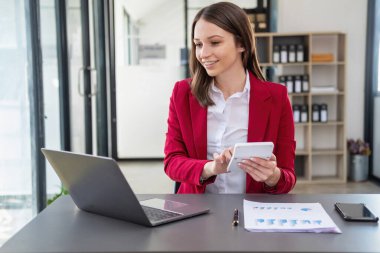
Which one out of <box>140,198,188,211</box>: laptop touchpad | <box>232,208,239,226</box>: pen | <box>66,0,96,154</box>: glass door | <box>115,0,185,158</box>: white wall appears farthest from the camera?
<box>115,0,185,158</box>: white wall

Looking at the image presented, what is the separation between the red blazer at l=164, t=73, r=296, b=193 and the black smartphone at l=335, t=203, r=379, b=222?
35 cm

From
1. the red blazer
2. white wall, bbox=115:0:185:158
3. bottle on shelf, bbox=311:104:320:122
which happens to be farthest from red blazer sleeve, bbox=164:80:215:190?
white wall, bbox=115:0:185:158

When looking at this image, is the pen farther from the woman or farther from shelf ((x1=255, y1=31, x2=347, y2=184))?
shelf ((x1=255, y1=31, x2=347, y2=184))

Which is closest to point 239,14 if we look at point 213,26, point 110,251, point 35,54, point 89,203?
point 213,26

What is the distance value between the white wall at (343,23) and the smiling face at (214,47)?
12.6 feet

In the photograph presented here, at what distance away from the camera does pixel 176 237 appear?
2.94 ft

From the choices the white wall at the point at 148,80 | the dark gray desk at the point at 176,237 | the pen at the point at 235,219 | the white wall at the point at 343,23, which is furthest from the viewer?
the white wall at the point at 148,80

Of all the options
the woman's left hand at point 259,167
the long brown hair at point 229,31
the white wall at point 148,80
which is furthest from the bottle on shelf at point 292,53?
the woman's left hand at point 259,167

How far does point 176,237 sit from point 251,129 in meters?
0.71

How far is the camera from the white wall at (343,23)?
5047 mm

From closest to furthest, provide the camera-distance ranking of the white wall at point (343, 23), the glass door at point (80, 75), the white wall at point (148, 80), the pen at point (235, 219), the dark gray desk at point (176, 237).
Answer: the dark gray desk at point (176, 237) → the pen at point (235, 219) → the glass door at point (80, 75) → the white wall at point (343, 23) → the white wall at point (148, 80)

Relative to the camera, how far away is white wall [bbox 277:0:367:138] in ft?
16.6

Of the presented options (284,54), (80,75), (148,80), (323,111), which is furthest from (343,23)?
(80,75)

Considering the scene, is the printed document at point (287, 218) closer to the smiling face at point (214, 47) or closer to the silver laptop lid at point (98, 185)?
the silver laptop lid at point (98, 185)
